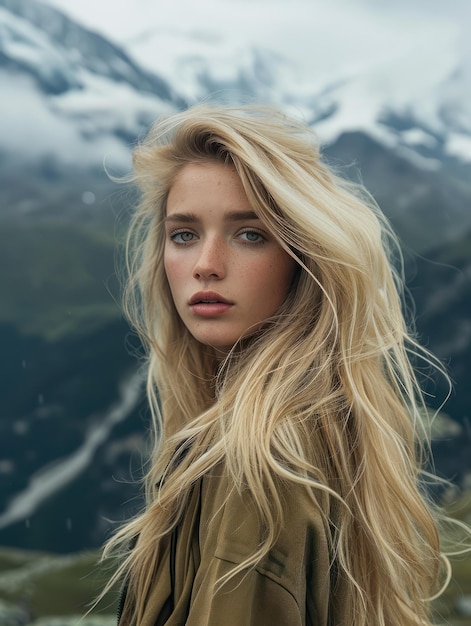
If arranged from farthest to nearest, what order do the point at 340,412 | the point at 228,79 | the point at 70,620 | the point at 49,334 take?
the point at 228,79 → the point at 49,334 → the point at 70,620 → the point at 340,412

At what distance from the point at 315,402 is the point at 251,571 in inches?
13.2

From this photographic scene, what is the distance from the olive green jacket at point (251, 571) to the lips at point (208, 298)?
0.37 meters

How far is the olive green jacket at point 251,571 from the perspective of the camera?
1.17 m

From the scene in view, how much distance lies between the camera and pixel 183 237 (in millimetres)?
1583

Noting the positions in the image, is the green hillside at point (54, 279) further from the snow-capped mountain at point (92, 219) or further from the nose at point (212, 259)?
the nose at point (212, 259)

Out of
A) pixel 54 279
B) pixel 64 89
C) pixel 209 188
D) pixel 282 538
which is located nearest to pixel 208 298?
pixel 209 188

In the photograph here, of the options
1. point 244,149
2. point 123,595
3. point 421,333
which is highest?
point 244,149

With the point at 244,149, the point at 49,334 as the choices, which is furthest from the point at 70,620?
the point at 244,149

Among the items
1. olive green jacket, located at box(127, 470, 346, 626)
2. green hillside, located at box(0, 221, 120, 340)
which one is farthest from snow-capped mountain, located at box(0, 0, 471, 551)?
olive green jacket, located at box(127, 470, 346, 626)

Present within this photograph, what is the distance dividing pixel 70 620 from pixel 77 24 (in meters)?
3.21

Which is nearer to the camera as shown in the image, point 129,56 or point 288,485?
point 288,485

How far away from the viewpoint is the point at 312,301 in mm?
1545

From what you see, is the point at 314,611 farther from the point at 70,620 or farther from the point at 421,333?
the point at 421,333

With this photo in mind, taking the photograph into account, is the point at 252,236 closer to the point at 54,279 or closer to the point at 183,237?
the point at 183,237
